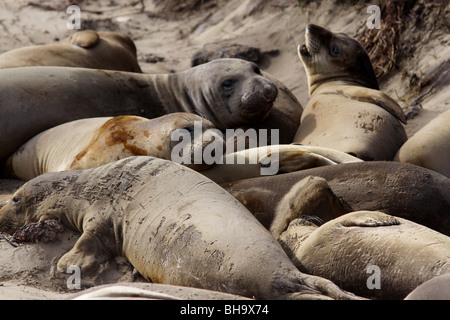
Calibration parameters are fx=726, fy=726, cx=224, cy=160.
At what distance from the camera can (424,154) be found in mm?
4645

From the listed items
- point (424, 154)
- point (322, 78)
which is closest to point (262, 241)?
point (424, 154)

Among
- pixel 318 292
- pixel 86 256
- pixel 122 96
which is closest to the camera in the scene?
pixel 318 292

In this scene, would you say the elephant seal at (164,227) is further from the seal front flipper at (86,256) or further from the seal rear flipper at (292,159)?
the seal rear flipper at (292,159)

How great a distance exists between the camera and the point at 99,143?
4352 millimetres

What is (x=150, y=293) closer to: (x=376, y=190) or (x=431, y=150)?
(x=376, y=190)

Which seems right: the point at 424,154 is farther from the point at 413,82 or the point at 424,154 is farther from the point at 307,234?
the point at 413,82

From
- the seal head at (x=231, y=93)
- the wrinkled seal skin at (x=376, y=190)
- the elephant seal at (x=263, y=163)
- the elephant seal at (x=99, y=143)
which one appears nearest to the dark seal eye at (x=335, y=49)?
the seal head at (x=231, y=93)

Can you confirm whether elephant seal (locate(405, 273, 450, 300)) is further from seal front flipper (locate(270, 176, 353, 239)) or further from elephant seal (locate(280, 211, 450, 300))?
seal front flipper (locate(270, 176, 353, 239))

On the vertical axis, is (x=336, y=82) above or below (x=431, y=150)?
below

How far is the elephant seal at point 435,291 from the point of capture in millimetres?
2270

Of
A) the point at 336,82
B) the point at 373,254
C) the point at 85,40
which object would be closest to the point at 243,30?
the point at 336,82

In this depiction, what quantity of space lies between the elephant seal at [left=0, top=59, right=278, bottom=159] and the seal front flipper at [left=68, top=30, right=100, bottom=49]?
1.03m

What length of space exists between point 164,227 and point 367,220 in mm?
893
